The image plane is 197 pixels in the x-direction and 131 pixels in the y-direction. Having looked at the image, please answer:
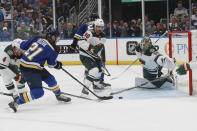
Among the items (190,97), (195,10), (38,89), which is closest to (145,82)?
(190,97)

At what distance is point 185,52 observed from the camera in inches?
223

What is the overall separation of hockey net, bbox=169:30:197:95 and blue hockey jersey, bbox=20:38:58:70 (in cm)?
179

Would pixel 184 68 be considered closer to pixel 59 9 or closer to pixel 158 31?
pixel 158 31

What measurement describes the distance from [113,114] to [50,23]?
6.87 m

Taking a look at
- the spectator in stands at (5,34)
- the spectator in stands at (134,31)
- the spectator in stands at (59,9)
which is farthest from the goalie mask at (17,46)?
the spectator in stands at (59,9)

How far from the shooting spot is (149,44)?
571cm

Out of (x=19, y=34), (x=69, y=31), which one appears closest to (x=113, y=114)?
(x=69, y=31)

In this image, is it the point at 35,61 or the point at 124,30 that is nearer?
the point at 35,61

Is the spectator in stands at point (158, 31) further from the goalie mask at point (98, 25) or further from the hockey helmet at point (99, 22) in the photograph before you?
the hockey helmet at point (99, 22)

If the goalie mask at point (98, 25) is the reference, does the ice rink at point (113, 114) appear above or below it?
below

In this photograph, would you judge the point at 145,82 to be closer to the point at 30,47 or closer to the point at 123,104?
the point at 123,104

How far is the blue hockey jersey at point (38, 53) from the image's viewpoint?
14.6ft

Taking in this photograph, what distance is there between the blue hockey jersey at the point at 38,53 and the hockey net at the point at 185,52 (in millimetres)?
1794

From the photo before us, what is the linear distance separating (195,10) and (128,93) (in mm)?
4281
